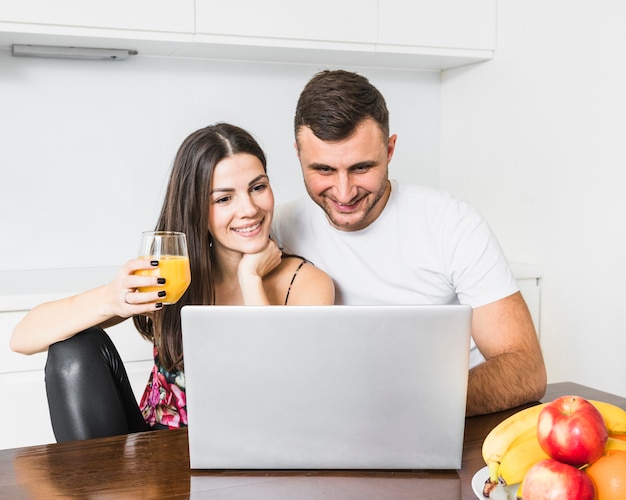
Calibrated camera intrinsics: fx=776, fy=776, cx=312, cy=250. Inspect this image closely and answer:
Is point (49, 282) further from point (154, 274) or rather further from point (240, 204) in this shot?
point (154, 274)

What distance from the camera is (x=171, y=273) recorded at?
4.11 feet

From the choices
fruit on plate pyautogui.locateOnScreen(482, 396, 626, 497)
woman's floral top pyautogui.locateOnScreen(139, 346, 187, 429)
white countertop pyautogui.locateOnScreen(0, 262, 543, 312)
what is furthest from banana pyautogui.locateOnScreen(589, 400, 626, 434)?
white countertop pyautogui.locateOnScreen(0, 262, 543, 312)

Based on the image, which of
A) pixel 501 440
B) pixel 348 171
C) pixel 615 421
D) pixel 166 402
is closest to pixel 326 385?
pixel 501 440

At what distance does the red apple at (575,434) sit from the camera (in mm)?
783

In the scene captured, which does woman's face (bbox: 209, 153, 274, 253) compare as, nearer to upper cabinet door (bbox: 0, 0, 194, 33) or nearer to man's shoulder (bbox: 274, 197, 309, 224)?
man's shoulder (bbox: 274, 197, 309, 224)

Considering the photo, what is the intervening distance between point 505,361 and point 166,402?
68cm

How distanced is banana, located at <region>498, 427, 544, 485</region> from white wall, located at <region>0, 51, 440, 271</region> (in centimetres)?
210

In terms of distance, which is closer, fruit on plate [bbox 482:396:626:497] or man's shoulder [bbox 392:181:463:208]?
fruit on plate [bbox 482:396:626:497]

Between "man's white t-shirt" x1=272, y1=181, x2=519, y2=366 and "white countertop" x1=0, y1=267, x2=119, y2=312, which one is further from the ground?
"man's white t-shirt" x1=272, y1=181, x2=519, y2=366

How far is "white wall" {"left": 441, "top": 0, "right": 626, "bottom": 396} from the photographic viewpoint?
2357 mm

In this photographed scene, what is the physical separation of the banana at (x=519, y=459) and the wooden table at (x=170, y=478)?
10cm

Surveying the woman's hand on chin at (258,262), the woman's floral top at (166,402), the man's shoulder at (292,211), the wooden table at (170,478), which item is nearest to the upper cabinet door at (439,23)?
the man's shoulder at (292,211)

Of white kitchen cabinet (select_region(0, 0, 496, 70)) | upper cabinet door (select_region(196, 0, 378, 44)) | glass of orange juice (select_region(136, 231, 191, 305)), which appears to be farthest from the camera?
upper cabinet door (select_region(196, 0, 378, 44))

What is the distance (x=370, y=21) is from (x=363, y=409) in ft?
6.52
